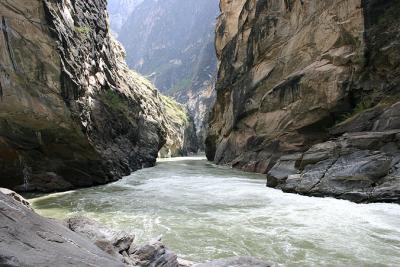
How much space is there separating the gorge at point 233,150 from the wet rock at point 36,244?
2 centimetres

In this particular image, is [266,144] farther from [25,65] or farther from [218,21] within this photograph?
[218,21]

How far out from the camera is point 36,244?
4.04m

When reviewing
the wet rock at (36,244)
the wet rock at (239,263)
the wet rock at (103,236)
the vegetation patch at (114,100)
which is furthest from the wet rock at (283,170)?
the wet rock at (36,244)

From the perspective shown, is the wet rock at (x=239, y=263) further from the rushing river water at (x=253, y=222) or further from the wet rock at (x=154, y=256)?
the rushing river water at (x=253, y=222)

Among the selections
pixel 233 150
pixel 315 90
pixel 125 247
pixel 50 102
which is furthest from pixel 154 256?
pixel 233 150

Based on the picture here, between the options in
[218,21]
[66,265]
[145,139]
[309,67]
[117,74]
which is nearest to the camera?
[66,265]

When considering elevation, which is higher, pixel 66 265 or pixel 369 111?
pixel 369 111

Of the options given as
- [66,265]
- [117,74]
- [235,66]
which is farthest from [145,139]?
[66,265]

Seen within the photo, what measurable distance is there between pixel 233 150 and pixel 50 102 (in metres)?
19.1

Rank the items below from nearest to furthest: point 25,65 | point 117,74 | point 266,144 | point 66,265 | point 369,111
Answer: point 66,265, point 25,65, point 369,111, point 266,144, point 117,74

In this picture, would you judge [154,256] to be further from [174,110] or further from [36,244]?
[174,110]

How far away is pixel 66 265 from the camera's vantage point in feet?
12.6

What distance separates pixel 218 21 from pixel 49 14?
29.9 m

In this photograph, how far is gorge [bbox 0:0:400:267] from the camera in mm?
6871
